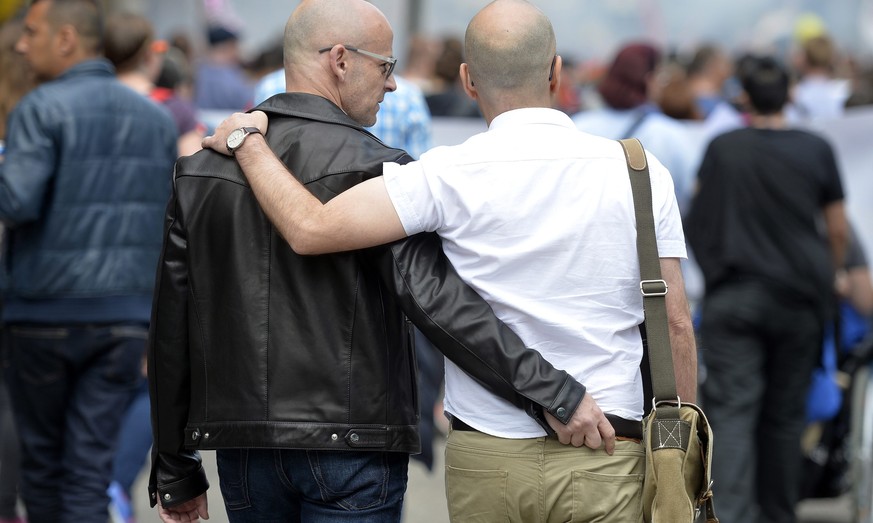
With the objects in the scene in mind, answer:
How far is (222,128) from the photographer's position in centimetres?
294

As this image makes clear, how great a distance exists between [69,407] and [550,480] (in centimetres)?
229

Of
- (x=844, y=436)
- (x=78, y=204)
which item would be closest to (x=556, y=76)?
(x=78, y=204)

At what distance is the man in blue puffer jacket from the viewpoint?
13.9 feet

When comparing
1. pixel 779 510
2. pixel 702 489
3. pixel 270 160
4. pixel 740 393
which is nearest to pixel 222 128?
pixel 270 160

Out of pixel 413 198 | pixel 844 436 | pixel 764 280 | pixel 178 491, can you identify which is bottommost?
pixel 844 436

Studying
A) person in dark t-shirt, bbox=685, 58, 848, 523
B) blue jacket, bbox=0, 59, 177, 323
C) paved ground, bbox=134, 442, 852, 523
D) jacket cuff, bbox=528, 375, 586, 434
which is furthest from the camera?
paved ground, bbox=134, 442, 852, 523

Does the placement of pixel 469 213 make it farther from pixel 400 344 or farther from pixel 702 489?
pixel 702 489

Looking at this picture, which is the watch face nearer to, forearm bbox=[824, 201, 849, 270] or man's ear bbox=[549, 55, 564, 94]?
man's ear bbox=[549, 55, 564, 94]

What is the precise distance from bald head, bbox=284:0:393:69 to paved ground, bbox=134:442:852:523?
10.4 feet

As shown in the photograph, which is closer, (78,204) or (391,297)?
(391,297)

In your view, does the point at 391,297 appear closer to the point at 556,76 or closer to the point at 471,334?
the point at 471,334

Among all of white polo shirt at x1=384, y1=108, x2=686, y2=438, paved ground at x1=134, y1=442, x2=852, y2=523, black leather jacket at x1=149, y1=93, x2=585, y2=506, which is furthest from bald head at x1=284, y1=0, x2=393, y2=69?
paved ground at x1=134, y1=442, x2=852, y2=523

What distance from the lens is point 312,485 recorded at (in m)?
2.85

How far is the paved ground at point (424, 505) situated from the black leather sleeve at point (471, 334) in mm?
3170
